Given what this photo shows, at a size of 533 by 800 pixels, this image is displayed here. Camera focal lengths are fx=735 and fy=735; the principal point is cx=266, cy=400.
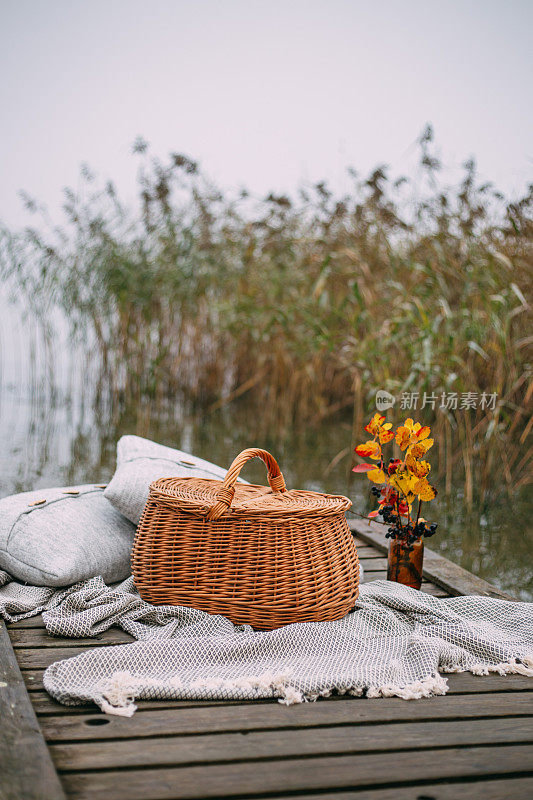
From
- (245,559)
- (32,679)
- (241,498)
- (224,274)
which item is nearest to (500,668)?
(245,559)

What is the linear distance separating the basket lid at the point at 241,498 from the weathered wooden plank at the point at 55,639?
293mm

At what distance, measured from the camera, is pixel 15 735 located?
1.04 m

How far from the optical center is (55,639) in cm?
150

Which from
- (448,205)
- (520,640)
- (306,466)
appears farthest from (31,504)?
(448,205)

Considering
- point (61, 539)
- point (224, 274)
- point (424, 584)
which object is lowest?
point (424, 584)

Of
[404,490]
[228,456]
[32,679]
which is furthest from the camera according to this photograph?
[228,456]

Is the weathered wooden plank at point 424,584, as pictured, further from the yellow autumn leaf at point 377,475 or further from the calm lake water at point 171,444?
the calm lake water at point 171,444

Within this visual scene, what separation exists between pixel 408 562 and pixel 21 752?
3.77 feet

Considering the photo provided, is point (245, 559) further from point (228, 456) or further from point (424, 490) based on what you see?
point (228, 456)

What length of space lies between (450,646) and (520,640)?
226mm

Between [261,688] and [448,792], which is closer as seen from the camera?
[448,792]

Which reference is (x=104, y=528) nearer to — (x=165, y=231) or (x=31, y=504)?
(x=31, y=504)

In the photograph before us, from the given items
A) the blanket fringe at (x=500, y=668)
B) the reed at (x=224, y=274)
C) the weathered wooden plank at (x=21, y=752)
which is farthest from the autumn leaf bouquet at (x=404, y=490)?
the reed at (x=224, y=274)

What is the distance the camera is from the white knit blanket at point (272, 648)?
1.25 meters
